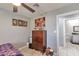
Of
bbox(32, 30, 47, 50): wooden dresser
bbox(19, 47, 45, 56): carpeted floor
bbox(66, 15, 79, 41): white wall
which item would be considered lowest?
bbox(19, 47, 45, 56): carpeted floor

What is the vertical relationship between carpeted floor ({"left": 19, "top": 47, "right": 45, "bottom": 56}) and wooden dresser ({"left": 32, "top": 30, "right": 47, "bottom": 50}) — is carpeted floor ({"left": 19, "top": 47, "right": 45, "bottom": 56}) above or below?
below

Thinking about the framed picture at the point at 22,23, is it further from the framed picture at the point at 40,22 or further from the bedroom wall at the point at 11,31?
the framed picture at the point at 40,22

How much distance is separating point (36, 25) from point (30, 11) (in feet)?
0.78

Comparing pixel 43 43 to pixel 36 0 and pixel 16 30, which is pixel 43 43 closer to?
pixel 16 30

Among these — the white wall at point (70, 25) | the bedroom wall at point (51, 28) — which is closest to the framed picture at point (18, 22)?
the bedroom wall at point (51, 28)

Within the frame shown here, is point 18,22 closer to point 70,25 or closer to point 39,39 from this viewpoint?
point 39,39

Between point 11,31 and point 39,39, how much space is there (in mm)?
460

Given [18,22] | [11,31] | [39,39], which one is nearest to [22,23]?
[18,22]

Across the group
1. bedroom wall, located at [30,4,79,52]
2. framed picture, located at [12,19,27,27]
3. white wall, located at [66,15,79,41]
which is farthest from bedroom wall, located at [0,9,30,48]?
white wall, located at [66,15,79,41]

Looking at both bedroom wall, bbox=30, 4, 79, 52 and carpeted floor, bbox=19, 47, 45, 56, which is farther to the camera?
bedroom wall, bbox=30, 4, 79, 52

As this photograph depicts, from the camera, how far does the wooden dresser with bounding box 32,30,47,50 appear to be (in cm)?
130

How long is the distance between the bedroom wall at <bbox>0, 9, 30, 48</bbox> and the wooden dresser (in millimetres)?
126

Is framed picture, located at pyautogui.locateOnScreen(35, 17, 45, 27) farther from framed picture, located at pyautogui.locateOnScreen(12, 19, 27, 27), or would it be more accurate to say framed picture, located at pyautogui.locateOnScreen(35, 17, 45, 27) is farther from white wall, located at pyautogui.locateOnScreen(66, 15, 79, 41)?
white wall, located at pyautogui.locateOnScreen(66, 15, 79, 41)

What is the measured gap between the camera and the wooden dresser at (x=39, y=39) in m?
1.30
